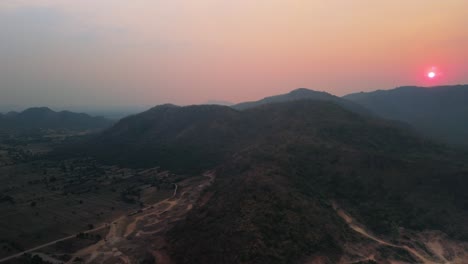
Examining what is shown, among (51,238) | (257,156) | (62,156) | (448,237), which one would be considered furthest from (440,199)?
(62,156)

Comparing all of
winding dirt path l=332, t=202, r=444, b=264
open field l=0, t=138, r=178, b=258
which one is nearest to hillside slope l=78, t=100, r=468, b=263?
winding dirt path l=332, t=202, r=444, b=264

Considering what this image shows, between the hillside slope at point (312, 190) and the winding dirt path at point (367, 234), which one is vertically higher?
the hillside slope at point (312, 190)

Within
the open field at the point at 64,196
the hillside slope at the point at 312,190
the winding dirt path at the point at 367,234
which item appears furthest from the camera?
the open field at the point at 64,196

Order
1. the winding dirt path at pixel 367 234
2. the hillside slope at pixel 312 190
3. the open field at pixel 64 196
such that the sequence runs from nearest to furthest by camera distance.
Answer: the hillside slope at pixel 312 190, the winding dirt path at pixel 367 234, the open field at pixel 64 196

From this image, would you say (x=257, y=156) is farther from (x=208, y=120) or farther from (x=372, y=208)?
(x=208, y=120)

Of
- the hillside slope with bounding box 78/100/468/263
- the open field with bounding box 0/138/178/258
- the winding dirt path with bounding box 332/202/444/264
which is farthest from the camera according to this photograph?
the open field with bounding box 0/138/178/258

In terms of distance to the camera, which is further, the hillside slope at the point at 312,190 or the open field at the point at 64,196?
the open field at the point at 64,196

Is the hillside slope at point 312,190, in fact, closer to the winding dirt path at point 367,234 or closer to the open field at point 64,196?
the winding dirt path at point 367,234

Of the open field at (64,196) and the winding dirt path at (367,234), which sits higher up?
the open field at (64,196)

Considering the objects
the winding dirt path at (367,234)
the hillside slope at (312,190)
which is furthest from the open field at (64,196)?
the winding dirt path at (367,234)

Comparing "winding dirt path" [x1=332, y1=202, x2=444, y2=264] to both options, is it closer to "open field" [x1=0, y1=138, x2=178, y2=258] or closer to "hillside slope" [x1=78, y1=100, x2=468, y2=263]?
"hillside slope" [x1=78, y1=100, x2=468, y2=263]

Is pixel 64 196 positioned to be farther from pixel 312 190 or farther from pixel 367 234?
pixel 367 234
